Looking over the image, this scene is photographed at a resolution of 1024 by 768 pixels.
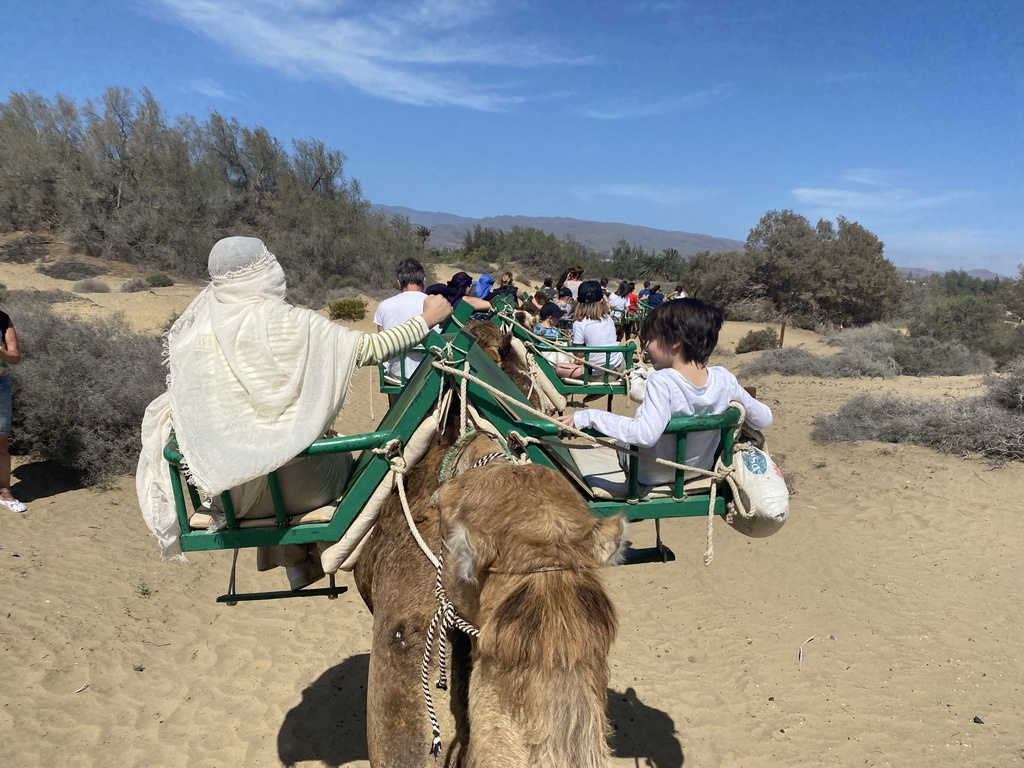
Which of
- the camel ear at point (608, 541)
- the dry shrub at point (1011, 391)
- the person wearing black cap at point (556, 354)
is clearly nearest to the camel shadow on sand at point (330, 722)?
the person wearing black cap at point (556, 354)

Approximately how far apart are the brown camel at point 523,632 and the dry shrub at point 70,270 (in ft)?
80.1

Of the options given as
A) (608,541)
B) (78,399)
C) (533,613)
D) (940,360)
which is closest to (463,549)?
(533,613)

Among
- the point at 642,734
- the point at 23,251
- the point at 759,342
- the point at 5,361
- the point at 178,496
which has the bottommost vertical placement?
the point at 642,734

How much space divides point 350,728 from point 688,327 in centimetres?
363

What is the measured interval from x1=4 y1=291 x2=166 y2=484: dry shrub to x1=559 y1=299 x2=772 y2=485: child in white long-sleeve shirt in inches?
285

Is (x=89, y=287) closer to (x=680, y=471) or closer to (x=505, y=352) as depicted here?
(x=505, y=352)

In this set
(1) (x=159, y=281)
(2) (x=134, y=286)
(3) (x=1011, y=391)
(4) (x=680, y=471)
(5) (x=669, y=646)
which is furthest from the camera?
(1) (x=159, y=281)

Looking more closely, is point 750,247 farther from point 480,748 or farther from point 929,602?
point 480,748

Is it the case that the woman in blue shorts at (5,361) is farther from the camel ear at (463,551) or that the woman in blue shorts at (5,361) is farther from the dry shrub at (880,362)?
the dry shrub at (880,362)

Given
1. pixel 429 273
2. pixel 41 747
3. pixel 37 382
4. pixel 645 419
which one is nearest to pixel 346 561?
pixel 645 419

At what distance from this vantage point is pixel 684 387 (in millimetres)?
2709

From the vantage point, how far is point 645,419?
2516 millimetres

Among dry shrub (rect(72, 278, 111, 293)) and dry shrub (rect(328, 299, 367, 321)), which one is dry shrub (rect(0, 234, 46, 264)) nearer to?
dry shrub (rect(72, 278, 111, 293))

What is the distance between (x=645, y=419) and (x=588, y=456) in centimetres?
88
